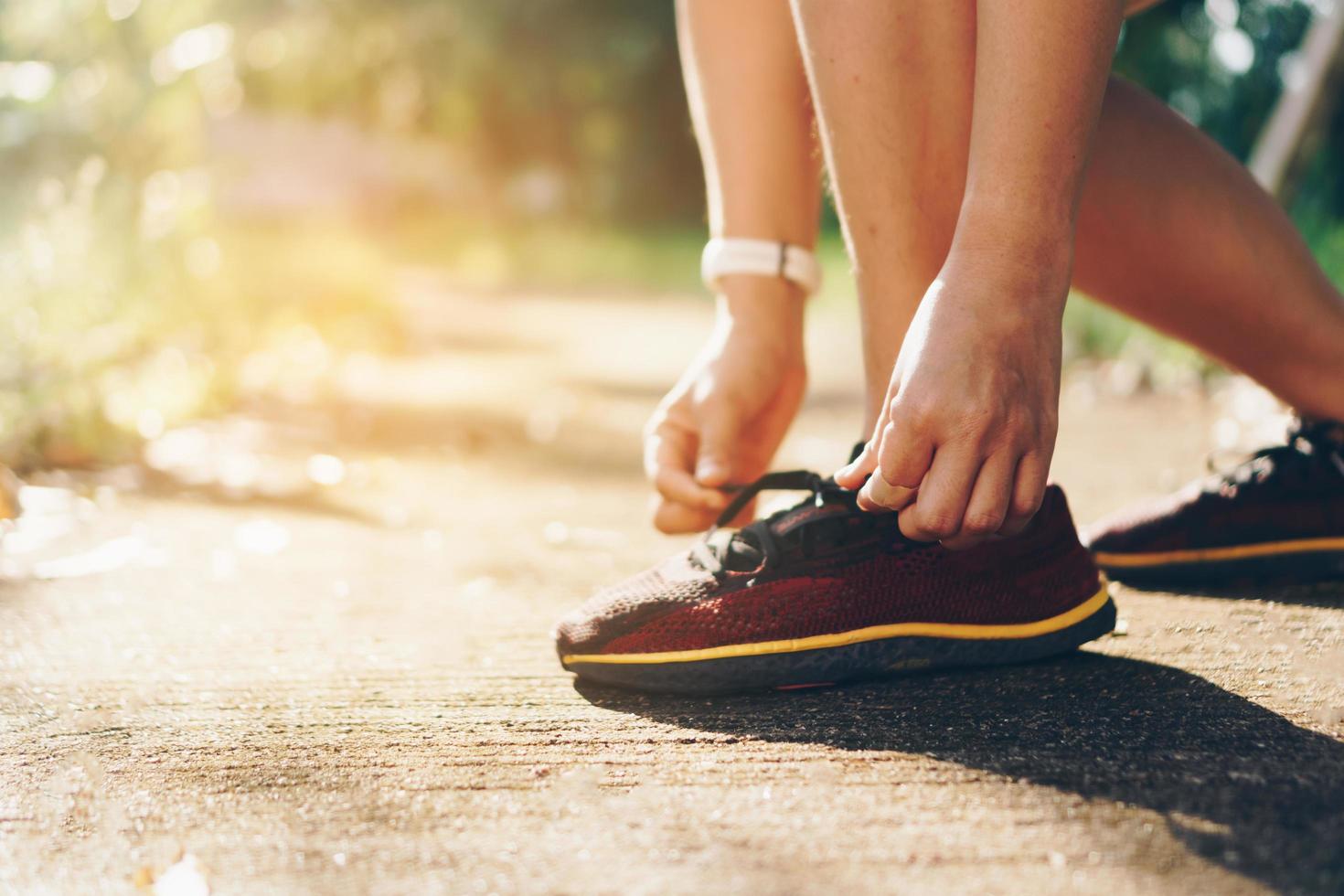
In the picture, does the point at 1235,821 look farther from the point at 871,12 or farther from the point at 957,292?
the point at 871,12

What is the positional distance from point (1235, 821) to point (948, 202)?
62 cm

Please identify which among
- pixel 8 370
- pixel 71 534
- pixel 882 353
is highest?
pixel 882 353

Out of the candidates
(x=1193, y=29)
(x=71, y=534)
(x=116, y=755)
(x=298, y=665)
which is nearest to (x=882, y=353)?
(x=298, y=665)

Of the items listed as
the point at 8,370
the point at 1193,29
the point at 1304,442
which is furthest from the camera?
the point at 1193,29

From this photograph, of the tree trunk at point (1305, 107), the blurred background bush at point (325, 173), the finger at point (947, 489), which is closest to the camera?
the finger at point (947, 489)

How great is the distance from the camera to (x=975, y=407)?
0.91m

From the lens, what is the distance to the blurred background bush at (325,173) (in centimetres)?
244

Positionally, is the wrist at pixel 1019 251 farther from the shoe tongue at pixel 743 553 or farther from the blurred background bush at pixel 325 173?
the blurred background bush at pixel 325 173

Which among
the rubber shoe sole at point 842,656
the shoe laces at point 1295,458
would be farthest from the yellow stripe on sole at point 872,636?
the shoe laces at point 1295,458

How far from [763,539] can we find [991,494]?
26 centimetres

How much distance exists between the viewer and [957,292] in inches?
38.2

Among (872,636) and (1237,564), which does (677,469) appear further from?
(1237,564)

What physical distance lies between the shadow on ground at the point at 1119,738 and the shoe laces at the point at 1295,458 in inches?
15.2

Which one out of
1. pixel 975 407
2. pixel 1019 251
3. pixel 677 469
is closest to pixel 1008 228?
pixel 1019 251
